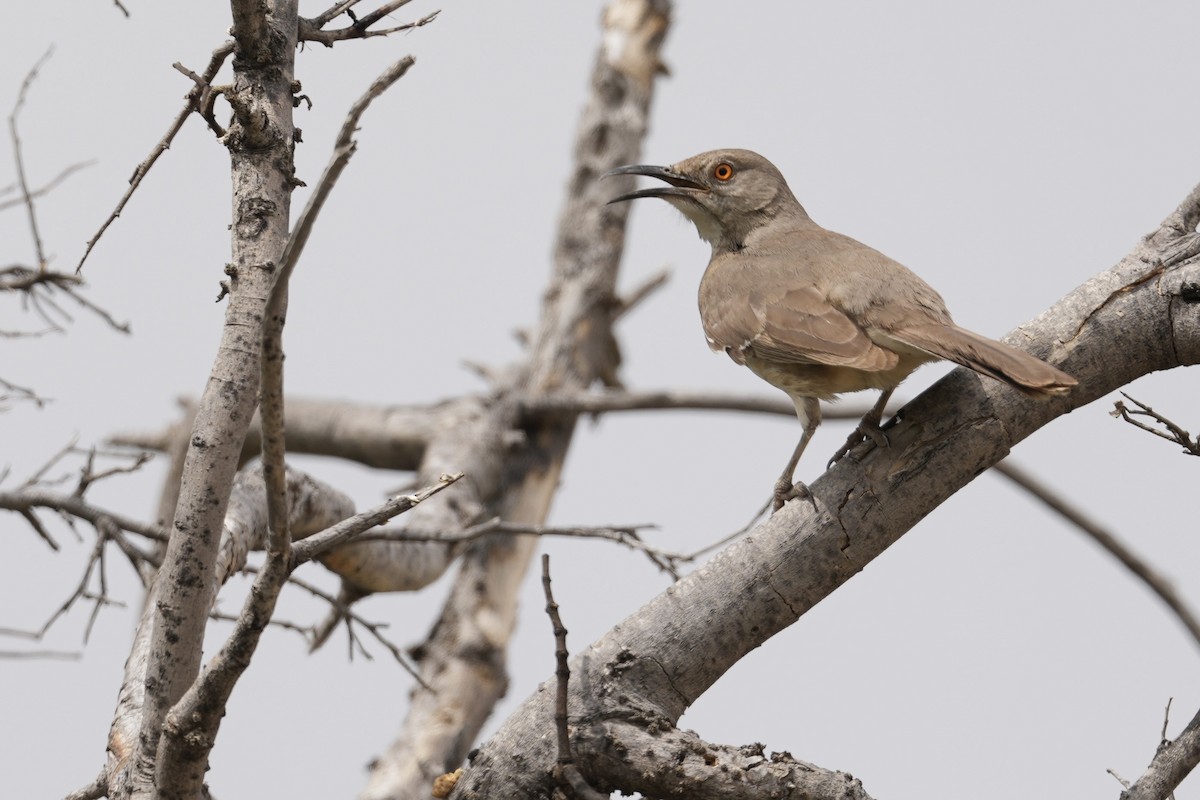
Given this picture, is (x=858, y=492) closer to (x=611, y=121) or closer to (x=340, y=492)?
(x=340, y=492)

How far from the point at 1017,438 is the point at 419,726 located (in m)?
4.98

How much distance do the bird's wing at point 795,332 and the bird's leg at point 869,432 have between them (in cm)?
28

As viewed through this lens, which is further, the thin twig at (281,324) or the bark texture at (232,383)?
the bark texture at (232,383)

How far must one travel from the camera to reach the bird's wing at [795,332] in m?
3.76

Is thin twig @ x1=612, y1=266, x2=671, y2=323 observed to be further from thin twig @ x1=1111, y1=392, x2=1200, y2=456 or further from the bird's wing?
thin twig @ x1=1111, y1=392, x2=1200, y2=456

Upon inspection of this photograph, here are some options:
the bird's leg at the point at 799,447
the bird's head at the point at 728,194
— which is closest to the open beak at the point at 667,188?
the bird's head at the point at 728,194

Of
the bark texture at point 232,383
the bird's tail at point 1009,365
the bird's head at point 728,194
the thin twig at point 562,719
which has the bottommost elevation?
the thin twig at point 562,719

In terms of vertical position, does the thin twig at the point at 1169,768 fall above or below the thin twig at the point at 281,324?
below

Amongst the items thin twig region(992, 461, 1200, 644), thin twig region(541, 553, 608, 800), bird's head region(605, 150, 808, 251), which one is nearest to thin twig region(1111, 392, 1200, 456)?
thin twig region(541, 553, 608, 800)

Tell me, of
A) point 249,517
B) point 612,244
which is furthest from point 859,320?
point 612,244

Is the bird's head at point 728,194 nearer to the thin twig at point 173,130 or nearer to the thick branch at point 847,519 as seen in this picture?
the thick branch at point 847,519

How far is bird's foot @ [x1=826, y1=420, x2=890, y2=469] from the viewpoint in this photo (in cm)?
300

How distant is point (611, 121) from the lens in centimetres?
922

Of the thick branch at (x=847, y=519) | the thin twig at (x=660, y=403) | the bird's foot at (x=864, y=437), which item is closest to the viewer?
the thick branch at (x=847, y=519)
